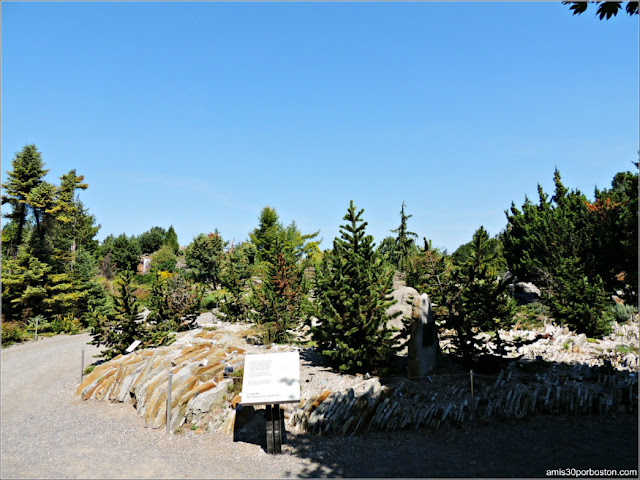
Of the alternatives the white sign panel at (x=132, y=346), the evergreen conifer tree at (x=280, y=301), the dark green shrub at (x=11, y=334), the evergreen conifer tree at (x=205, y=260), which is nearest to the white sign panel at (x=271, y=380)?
the white sign panel at (x=132, y=346)

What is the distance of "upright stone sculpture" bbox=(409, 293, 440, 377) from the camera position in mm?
10625

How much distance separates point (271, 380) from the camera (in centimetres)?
838

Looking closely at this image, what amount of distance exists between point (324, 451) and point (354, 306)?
405 centimetres

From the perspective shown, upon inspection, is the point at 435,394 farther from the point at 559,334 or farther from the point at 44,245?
the point at 44,245

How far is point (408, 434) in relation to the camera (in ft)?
28.3

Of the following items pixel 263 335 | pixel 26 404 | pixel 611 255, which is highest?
pixel 611 255

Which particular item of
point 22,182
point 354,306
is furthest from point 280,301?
point 22,182

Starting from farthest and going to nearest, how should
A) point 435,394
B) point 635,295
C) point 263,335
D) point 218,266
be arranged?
point 218,266 → point 635,295 → point 263,335 → point 435,394

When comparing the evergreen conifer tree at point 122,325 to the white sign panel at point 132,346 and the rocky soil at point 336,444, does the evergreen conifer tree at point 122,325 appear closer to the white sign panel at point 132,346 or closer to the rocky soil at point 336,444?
the white sign panel at point 132,346

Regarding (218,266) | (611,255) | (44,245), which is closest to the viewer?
(611,255)

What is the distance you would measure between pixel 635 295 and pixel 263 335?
1823cm

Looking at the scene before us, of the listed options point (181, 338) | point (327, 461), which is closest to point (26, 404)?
point (181, 338)

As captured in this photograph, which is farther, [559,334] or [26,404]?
[559,334]

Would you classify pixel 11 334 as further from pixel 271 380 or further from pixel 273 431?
pixel 273 431
